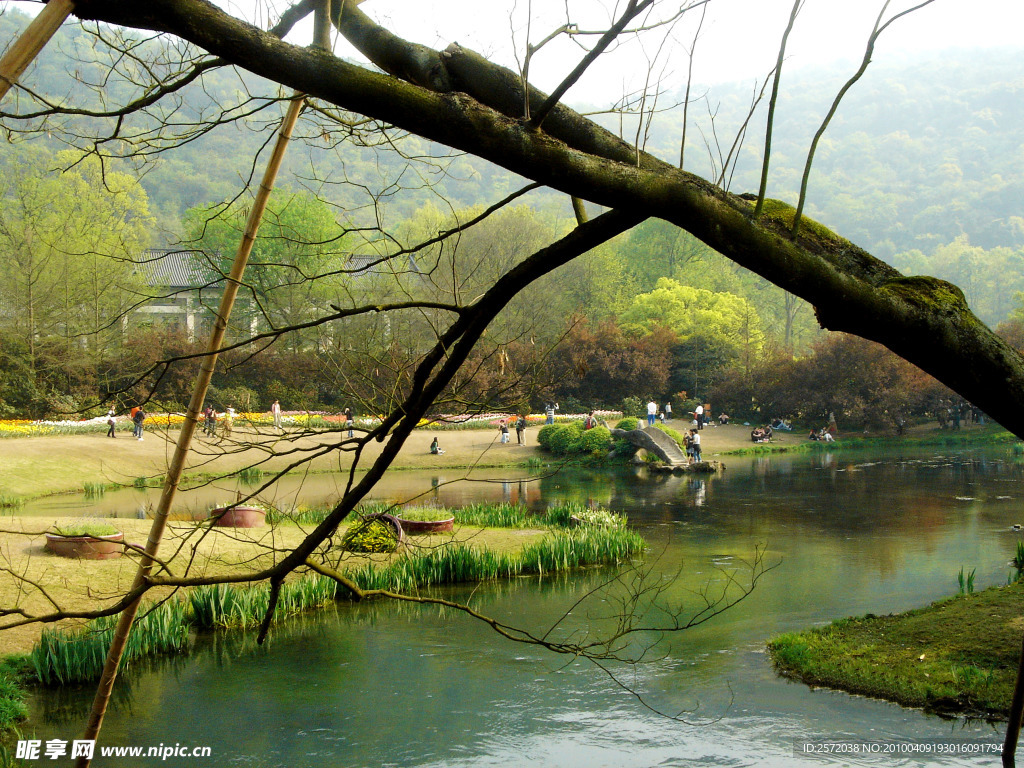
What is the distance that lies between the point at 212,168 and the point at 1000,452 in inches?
4258

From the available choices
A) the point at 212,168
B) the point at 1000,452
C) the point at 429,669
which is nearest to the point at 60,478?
the point at 429,669

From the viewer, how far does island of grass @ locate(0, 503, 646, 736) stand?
303 inches

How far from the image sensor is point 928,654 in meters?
7.75

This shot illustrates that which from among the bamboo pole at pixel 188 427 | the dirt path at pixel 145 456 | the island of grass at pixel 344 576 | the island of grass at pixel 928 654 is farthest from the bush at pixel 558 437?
the bamboo pole at pixel 188 427

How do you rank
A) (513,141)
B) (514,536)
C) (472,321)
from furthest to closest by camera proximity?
(514,536) → (472,321) → (513,141)

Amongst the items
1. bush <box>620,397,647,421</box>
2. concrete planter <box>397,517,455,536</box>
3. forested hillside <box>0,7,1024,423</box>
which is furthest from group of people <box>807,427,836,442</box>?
concrete planter <box>397,517,455,536</box>

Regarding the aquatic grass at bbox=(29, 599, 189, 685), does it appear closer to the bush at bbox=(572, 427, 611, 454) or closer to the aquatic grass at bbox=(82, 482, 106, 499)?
the aquatic grass at bbox=(82, 482, 106, 499)

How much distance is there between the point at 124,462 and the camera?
2703 centimetres

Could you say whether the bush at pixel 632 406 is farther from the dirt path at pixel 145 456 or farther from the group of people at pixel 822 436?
the group of people at pixel 822 436

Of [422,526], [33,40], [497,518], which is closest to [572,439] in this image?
[497,518]

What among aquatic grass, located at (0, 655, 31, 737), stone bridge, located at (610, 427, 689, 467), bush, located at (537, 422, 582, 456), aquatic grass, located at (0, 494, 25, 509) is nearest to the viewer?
aquatic grass, located at (0, 655, 31, 737)

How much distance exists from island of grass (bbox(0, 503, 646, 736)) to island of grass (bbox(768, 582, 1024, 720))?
3.58m

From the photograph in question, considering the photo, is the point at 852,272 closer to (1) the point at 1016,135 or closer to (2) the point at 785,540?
(2) the point at 785,540

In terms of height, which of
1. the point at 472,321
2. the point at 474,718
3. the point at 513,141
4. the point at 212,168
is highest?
the point at 212,168
